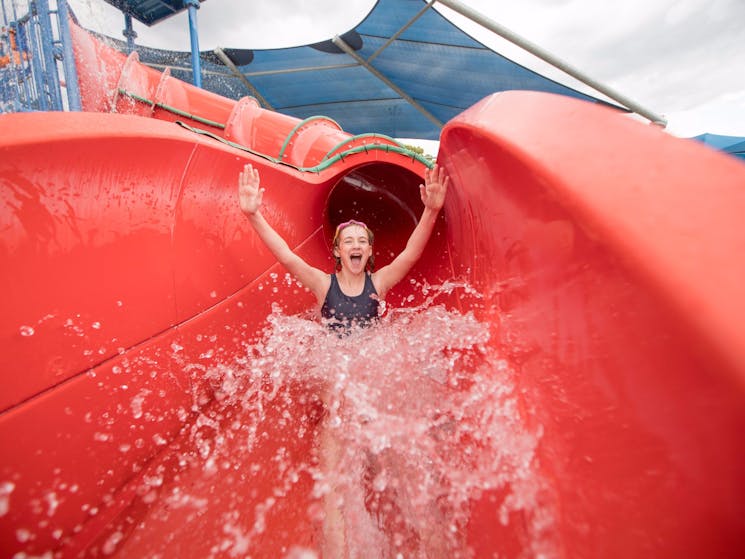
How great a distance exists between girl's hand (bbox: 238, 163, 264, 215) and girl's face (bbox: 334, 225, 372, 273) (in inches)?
16.3

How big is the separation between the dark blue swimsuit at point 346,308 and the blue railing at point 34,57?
5.98 ft

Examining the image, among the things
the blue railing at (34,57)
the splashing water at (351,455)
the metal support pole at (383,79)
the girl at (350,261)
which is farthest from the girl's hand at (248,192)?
the metal support pole at (383,79)

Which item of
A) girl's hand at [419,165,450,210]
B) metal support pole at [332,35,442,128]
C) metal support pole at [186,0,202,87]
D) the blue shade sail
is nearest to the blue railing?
girl's hand at [419,165,450,210]

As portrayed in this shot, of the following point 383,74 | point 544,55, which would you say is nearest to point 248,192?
point 544,55

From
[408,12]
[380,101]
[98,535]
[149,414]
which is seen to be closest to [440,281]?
[149,414]

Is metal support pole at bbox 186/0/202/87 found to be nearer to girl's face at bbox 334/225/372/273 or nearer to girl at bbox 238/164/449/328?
girl at bbox 238/164/449/328

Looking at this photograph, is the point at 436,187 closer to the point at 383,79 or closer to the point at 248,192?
the point at 248,192

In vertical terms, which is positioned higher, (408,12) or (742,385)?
(408,12)

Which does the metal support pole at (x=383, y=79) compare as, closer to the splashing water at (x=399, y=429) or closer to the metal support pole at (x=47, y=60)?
the metal support pole at (x=47, y=60)

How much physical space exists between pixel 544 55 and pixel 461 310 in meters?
2.35

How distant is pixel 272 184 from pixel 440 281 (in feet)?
2.97

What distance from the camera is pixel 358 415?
125cm

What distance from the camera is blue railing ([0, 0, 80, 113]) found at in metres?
1.97

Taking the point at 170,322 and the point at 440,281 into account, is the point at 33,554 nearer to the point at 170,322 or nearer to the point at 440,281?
the point at 170,322
